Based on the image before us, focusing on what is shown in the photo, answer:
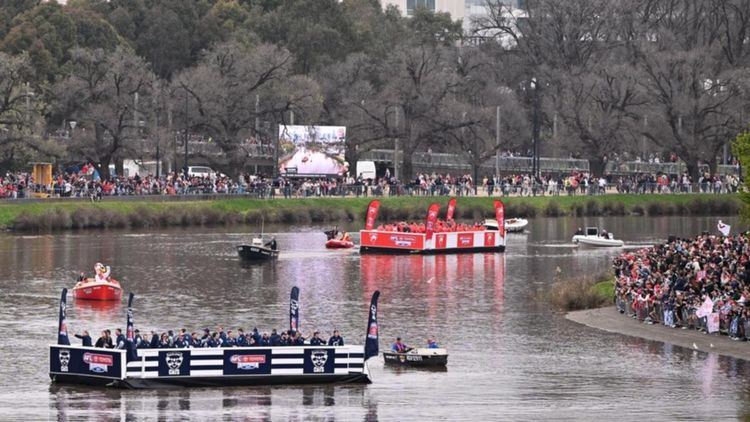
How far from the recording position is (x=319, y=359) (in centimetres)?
5394

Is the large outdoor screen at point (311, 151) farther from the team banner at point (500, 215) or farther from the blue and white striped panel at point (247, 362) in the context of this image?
the blue and white striped panel at point (247, 362)

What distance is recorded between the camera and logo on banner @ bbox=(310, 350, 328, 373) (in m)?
53.9

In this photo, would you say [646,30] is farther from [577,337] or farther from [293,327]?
[293,327]

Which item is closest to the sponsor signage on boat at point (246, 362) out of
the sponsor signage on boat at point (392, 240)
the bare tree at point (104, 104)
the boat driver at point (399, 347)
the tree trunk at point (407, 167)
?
the boat driver at point (399, 347)

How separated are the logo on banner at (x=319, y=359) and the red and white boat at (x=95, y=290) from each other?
24786 millimetres

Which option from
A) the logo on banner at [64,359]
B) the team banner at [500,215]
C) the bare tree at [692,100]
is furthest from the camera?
the bare tree at [692,100]

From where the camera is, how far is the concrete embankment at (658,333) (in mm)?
59938

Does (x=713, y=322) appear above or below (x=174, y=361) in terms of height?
above

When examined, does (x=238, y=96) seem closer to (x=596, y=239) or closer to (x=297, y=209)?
(x=297, y=209)

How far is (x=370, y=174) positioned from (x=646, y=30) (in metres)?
37.0

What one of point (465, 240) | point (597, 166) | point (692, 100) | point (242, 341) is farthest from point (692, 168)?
point (242, 341)

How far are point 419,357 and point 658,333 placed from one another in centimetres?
1174

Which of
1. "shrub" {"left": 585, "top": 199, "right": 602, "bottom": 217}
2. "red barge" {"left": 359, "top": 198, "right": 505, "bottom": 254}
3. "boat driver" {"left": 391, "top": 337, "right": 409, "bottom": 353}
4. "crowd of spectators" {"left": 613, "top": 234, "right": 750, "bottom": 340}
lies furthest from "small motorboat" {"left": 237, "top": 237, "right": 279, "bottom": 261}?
"shrub" {"left": 585, "top": 199, "right": 602, "bottom": 217}

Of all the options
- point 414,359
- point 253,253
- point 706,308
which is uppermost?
point 253,253
